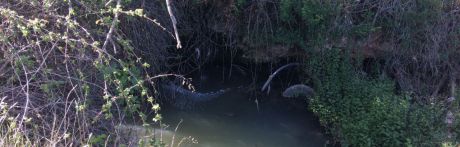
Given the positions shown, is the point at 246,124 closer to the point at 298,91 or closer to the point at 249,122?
the point at 249,122

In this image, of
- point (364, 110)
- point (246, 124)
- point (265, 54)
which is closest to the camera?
point (364, 110)

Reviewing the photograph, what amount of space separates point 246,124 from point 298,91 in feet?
2.78

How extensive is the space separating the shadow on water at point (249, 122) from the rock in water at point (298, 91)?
0.12m

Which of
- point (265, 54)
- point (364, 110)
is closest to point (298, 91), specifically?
point (265, 54)

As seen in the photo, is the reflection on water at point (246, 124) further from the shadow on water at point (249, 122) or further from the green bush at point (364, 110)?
the green bush at point (364, 110)

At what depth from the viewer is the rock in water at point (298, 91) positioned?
694 cm

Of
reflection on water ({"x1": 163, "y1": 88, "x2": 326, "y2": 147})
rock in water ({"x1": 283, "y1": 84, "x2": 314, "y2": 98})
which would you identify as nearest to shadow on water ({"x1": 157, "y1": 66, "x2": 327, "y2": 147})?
reflection on water ({"x1": 163, "y1": 88, "x2": 326, "y2": 147})

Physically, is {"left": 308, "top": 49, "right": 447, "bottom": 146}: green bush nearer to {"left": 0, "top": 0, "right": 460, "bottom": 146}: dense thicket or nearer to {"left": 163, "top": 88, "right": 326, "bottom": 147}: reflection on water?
{"left": 0, "top": 0, "right": 460, "bottom": 146}: dense thicket

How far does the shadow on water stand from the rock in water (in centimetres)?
12

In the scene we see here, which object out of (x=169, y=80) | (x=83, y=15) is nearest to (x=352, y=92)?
(x=169, y=80)

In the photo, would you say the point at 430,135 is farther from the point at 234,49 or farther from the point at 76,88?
the point at 76,88

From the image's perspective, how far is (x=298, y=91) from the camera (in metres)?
7.07

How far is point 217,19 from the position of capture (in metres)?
7.00

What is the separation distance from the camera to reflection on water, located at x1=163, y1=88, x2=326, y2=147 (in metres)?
6.35
